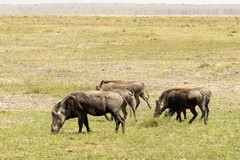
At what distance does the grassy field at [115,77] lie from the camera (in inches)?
557

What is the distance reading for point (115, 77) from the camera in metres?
30.4

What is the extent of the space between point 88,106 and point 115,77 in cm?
1470

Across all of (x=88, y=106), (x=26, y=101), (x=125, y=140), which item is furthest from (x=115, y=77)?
(x=125, y=140)

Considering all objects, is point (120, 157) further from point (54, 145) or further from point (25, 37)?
point (25, 37)

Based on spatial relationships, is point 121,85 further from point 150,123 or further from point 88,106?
point 88,106

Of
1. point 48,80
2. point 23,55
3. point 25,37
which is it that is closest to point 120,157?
point 48,80

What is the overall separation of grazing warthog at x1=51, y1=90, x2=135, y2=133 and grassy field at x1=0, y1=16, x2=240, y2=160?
51 cm

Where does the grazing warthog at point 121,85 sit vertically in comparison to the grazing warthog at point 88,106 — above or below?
below

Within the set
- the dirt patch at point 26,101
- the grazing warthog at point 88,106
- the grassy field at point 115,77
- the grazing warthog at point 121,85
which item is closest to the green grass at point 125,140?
the grassy field at point 115,77

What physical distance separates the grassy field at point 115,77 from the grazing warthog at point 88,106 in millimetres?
508

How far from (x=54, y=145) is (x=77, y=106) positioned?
1828mm

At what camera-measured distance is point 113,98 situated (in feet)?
51.3

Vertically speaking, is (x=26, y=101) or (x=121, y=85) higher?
(x=121, y=85)

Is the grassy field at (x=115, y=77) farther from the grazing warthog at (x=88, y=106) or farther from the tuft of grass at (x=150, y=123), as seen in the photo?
the grazing warthog at (x=88, y=106)
